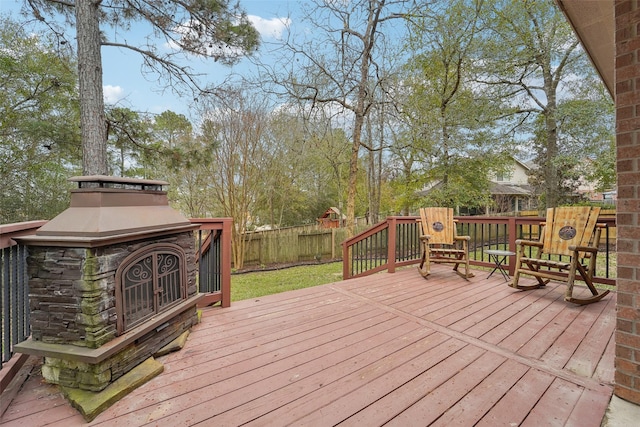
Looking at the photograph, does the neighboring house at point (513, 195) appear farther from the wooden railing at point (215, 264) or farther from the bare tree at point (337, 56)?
the wooden railing at point (215, 264)

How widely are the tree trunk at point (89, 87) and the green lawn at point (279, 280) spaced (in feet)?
10.3

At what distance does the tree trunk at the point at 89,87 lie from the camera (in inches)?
156

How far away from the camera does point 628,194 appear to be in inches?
57.2

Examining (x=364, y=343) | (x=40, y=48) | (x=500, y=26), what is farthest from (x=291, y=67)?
(x=364, y=343)

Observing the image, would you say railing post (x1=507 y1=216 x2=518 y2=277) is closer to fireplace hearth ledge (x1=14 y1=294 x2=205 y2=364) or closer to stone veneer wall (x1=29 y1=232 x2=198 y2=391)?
fireplace hearth ledge (x1=14 y1=294 x2=205 y2=364)

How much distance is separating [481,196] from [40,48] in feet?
A: 37.8

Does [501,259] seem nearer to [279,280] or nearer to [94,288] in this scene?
[279,280]

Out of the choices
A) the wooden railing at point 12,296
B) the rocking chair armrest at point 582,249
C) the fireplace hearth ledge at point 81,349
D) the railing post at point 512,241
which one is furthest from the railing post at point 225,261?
the railing post at point 512,241

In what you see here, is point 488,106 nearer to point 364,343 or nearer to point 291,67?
point 291,67

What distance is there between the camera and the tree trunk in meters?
3.96

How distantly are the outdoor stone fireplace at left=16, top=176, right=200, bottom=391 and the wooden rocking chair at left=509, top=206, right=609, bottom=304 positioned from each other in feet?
13.0

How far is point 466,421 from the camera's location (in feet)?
4.67

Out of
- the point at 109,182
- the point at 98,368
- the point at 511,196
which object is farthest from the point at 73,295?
the point at 511,196

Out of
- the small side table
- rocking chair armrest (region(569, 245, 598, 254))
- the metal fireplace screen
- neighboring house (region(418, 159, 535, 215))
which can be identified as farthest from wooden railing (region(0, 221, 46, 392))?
neighboring house (region(418, 159, 535, 215))
